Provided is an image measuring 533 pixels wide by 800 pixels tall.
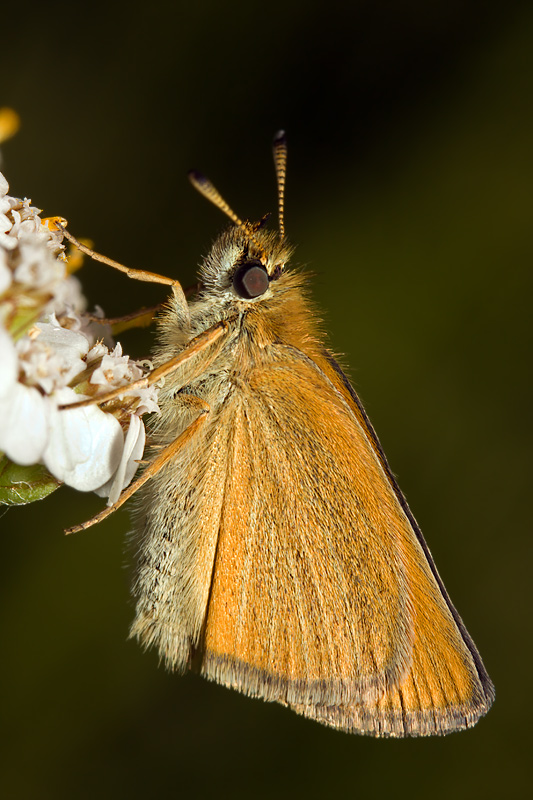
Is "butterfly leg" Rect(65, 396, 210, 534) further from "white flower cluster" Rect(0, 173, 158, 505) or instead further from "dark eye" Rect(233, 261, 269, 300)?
"dark eye" Rect(233, 261, 269, 300)

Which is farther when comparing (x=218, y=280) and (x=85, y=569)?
(x=85, y=569)

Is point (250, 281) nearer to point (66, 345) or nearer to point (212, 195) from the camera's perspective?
point (212, 195)

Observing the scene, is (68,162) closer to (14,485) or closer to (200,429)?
(200,429)

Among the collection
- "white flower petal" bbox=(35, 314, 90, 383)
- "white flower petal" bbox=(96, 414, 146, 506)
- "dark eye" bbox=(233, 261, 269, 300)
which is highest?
"dark eye" bbox=(233, 261, 269, 300)

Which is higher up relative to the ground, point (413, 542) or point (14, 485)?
point (14, 485)

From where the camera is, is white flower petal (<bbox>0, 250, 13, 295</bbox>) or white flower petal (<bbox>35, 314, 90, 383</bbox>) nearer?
white flower petal (<bbox>0, 250, 13, 295</bbox>)

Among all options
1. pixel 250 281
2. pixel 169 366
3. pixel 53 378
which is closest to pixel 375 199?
pixel 250 281

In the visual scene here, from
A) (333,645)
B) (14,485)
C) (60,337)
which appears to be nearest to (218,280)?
(60,337)

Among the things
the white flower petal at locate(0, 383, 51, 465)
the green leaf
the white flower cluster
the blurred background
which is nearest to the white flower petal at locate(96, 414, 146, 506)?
the white flower cluster
